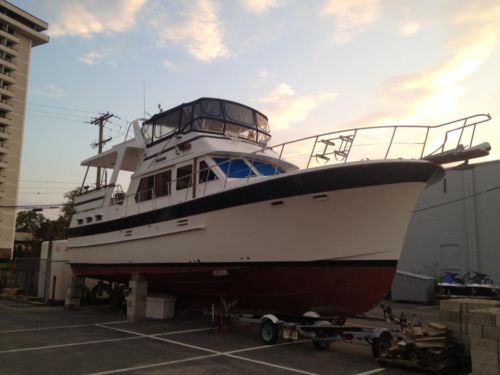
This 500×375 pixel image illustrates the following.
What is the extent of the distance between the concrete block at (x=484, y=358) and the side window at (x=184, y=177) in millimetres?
6997

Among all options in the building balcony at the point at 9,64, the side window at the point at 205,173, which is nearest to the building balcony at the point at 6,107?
the building balcony at the point at 9,64

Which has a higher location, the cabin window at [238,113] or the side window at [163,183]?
the cabin window at [238,113]

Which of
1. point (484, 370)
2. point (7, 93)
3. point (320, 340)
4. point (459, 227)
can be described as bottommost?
point (320, 340)

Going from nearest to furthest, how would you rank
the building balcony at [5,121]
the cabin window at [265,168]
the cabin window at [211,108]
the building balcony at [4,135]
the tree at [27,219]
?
1. the cabin window at [265,168]
2. the cabin window at [211,108]
3. the building balcony at [4,135]
4. the building balcony at [5,121]
5. the tree at [27,219]

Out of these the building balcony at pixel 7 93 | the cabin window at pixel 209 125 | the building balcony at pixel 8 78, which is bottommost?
the cabin window at pixel 209 125

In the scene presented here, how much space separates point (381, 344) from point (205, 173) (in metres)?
5.40

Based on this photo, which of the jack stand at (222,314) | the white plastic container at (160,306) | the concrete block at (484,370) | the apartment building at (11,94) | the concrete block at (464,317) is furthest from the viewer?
the apartment building at (11,94)

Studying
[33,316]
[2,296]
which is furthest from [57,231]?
[33,316]

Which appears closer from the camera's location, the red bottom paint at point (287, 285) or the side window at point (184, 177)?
the red bottom paint at point (287, 285)

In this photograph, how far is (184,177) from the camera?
10.6m

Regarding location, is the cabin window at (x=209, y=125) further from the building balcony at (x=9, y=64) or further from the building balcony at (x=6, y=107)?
the building balcony at (x=9, y=64)

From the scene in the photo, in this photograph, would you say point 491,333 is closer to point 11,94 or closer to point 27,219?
point 11,94

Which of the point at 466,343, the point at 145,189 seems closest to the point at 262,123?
the point at 145,189

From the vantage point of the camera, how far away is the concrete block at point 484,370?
535 centimetres
